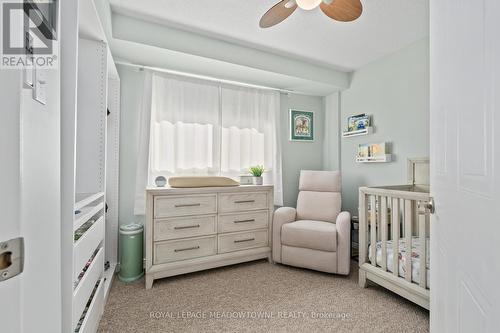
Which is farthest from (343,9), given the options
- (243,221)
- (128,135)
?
(128,135)

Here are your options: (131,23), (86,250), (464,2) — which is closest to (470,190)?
(464,2)

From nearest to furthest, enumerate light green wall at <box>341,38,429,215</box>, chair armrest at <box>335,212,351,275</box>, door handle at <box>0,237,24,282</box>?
door handle at <box>0,237,24,282</box> < chair armrest at <box>335,212,351,275</box> < light green wall at <box>341,38,429,215</box>

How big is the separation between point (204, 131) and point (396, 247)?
2.36m

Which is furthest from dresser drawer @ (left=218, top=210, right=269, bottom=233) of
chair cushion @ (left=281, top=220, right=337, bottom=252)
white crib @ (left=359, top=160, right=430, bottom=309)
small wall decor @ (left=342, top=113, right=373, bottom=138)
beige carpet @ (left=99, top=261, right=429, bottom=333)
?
small wall decor @ (left=342, top=113, right=373, bottom=138)

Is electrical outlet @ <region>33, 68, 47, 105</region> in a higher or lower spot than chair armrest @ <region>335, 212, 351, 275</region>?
higher

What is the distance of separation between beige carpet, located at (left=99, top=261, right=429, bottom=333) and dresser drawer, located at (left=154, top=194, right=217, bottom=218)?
0.68 metres

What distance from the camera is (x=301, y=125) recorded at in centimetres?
377

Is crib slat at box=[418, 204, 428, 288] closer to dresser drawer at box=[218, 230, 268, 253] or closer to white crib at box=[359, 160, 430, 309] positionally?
white crib at box=[359, 160, 430, 309]

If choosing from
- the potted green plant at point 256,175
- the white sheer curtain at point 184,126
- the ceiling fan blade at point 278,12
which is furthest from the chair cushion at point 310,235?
the ceiling fan blade at point 278,12

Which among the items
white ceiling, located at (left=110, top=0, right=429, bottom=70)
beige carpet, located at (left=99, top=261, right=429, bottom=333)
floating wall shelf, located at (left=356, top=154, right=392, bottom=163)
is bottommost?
beige carpet, located at (left=99, top=261, right=429, bottom=333)

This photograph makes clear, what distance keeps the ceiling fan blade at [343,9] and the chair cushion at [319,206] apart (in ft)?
6.54

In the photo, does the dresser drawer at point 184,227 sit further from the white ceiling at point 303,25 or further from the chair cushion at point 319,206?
the white ceiling at point 303,25

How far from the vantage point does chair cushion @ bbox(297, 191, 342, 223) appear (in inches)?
117

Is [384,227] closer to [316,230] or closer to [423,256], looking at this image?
[423,256]
